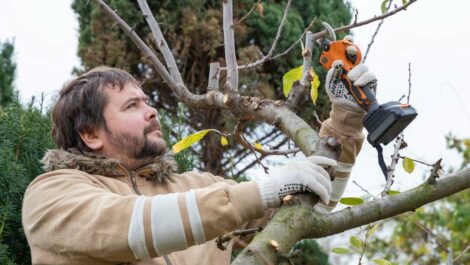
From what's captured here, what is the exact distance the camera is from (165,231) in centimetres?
165

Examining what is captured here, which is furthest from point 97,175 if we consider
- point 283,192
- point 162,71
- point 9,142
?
point 9,142

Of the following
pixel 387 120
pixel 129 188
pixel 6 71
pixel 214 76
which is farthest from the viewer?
pixel 6 71

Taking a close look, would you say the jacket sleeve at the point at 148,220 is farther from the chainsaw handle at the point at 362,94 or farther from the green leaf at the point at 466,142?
the green leaf at the point at 466,142

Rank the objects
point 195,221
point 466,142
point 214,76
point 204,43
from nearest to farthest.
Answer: point 195,221, point 214,76, point 466,142, point 204,43

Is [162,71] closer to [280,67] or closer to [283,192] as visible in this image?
[283,192]

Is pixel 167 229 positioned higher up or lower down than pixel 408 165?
higher up

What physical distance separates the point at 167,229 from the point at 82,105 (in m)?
0.82

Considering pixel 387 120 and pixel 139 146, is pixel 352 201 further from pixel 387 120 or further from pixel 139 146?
pixel 139 146

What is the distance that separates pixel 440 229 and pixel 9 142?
5.23 meters

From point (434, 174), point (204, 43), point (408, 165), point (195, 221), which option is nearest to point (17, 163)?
point (195, 221)

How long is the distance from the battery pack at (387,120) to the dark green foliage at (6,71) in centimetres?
456

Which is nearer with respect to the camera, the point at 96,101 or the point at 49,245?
the point at 49,245

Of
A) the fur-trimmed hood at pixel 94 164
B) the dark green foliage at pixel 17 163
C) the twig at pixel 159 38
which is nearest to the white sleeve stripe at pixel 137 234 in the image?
the fur-trimmed hood at pixel 94 164

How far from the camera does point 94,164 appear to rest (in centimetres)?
213
